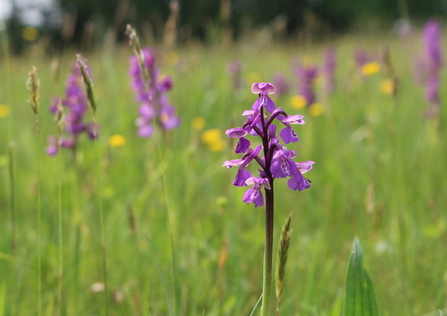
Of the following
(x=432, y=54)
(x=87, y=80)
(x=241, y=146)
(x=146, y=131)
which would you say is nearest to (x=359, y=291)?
(x=241, y=146)

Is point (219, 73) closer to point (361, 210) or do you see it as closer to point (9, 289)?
point (361, 210)

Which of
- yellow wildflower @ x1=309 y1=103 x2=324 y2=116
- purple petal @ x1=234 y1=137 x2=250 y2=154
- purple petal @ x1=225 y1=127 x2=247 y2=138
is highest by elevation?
yellow wildflower @ x1=309 y1=103 x2=324 y2=116

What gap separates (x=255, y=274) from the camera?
142 cm

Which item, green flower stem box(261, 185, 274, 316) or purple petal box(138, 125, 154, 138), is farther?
purple petal box(138, 125, 154, 138)

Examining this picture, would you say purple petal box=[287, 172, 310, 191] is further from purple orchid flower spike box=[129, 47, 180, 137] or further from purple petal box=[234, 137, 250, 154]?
purple orchid flower spike box=[129, 47, 180, 137]

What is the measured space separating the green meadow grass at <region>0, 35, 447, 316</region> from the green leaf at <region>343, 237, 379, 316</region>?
22cm

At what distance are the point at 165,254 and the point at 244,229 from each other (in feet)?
1.83

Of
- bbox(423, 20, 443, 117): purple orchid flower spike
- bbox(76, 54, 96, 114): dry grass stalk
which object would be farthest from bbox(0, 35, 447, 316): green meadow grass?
bbox(423, 20, 443, 117): purple orchid flower spike

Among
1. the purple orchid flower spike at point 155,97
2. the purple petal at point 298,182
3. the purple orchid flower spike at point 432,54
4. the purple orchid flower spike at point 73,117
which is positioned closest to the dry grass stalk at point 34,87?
the purple petal at point 298,182

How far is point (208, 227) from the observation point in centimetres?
201

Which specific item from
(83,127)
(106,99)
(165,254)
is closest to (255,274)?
(165,254)

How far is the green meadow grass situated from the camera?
1378 mm

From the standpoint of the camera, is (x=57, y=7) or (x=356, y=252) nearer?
(x=356, y=252)

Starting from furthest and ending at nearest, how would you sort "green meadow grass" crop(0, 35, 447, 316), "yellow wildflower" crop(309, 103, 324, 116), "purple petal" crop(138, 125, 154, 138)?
"yellow wildflower" crop(309, 103, 324, 116) → "purple petal" crop(138, 125, 154, 138) → "green meadow grass" crop(0, 35, 447, 316)
